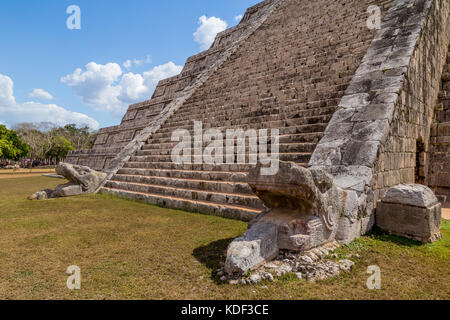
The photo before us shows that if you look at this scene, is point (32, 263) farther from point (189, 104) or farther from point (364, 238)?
point (189, 104)

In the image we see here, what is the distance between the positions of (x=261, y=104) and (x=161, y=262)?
18.6ft

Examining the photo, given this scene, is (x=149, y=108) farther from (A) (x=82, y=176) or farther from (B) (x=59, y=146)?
(B) (x=59, y=146)

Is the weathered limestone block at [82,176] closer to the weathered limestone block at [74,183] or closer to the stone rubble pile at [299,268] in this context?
the weathered limestone block at [74,183]

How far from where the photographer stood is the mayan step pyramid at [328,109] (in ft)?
14.6

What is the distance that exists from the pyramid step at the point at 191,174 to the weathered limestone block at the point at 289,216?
205 cm

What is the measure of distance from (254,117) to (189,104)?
13.6ft

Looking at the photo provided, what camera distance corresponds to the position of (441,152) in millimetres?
6570

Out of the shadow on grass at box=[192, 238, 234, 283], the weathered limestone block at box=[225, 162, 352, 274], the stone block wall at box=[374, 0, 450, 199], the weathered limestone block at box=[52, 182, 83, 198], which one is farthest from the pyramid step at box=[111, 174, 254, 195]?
the stone block wall at box=[374, 0, 450, 199]

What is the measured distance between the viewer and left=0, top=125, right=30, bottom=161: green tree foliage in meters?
30.0

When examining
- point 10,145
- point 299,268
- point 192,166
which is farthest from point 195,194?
point 10,145

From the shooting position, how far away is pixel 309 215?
2994 mm

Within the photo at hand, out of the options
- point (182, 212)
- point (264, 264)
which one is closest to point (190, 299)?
point (264, 264)

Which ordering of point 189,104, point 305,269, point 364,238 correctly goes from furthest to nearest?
point 189,104, point 364,238, point 305,269

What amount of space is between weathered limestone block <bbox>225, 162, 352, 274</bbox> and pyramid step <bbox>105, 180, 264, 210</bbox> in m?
1.59
